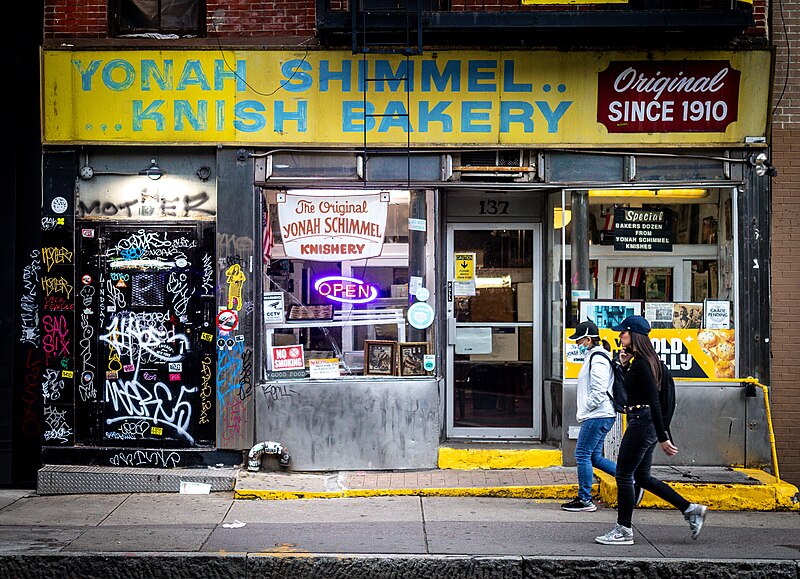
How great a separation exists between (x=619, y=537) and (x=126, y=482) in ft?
16.8

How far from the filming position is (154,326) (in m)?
10.1

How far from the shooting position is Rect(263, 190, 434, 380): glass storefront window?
10258 millimetres

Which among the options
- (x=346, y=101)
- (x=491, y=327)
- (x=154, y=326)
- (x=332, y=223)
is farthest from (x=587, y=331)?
(x=154, y=326)

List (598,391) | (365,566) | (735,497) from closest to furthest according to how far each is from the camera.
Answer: (365,566)
(598,391)
(735,497)

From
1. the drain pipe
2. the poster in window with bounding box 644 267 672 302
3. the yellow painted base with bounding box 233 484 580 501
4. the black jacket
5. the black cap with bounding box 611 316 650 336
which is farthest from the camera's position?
the poster in window with bounding box 644 267 672 302

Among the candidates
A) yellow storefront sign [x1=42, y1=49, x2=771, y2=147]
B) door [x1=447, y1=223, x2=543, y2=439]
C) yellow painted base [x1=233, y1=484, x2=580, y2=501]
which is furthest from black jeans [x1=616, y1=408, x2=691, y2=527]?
yellow storefront sign [x1=42, y1=49, x2=771, y2=147]

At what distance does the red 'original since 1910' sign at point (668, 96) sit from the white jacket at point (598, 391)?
291cm

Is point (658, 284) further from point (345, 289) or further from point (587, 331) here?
point (345, 289)

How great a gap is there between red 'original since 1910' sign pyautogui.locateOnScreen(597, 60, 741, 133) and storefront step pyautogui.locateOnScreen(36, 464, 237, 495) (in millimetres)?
5688

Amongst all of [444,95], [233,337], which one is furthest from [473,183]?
[233,337]

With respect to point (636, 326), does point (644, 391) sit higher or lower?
lower

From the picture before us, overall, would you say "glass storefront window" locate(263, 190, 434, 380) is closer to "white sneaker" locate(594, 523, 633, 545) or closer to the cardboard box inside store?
the cardboard box inside store

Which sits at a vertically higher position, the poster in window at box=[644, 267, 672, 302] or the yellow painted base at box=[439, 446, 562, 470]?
the poster in window at box=[644, 267, 672, 302]

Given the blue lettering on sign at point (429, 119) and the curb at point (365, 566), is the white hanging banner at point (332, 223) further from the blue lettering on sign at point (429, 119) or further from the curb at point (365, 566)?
the curb at point (365, 566)
